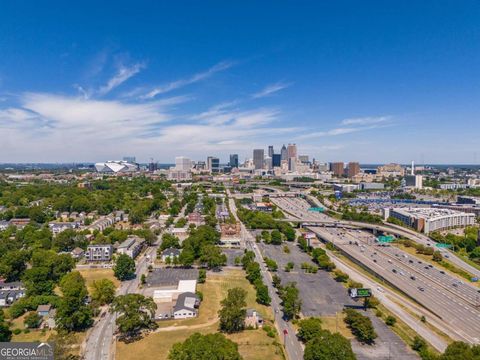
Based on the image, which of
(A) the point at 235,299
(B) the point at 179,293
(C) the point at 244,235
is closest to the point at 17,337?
(B) the point at 179,293

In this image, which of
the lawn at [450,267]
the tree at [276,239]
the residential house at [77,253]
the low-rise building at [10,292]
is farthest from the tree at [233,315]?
the lawn at [450,267]

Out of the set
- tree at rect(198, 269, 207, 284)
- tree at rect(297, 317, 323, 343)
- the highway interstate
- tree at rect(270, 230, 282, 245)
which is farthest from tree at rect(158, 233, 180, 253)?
tree at rect(297, 317, 323, 343)

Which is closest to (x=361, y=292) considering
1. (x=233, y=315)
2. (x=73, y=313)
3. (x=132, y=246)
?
(x=233, y=315)

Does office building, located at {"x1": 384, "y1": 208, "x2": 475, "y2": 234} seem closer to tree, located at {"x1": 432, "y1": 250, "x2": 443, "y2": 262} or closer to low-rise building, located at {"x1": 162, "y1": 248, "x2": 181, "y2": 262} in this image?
tree, located at {"x1": 432, "y1": 250, "x2": 443, "y2": 262}

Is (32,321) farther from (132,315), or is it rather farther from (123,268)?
(123,268)

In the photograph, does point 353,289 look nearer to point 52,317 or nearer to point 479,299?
point 479,299

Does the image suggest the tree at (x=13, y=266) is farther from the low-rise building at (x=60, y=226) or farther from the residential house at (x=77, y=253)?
the low-rise building at (x=60, y=226)
